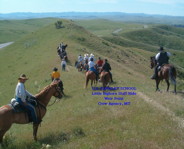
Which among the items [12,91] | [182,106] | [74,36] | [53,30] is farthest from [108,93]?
[53,30]

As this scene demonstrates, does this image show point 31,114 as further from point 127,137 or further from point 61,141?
point 127,137

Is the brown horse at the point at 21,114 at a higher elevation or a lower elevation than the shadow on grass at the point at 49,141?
higher

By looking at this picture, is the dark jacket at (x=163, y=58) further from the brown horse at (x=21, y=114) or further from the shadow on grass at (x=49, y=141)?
the shadow on grass at (x=49, y=141)

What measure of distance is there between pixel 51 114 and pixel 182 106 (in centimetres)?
1034

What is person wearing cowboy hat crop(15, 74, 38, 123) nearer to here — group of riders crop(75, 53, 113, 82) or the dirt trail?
the dirt trail

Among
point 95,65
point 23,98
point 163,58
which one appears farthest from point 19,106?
point 95,65

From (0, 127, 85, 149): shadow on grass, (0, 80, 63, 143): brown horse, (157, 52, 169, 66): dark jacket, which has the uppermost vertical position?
(157, 52, 169, 66): dark jacket

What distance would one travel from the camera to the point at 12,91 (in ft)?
118

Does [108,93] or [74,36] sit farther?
[74,36]

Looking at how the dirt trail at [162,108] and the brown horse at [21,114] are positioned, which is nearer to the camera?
the brown horse at [21,114]

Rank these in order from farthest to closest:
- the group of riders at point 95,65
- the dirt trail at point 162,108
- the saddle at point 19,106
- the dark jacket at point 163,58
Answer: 1. the group of riders at point 95,65
2. the dark jacket at point 163,58
3. the dirt trail at point 162,108
4. the saddle at point 19,106

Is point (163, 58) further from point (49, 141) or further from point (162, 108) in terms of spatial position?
point (49, 141)

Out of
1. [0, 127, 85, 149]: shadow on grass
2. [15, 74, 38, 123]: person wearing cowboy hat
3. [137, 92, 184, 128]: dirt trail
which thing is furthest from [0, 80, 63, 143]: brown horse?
[137, 92, 184, 128]: dirt trail

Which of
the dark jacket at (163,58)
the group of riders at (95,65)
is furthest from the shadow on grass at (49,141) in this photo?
the group of riders at (95,65)
